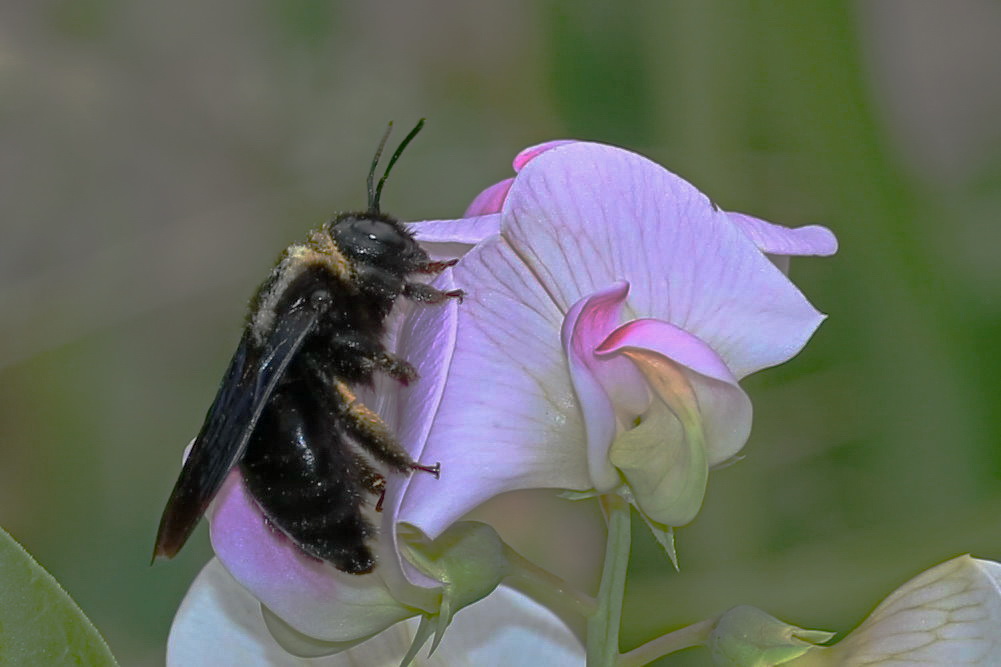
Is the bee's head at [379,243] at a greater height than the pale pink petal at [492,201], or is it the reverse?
the pale pink petal at [492,201]

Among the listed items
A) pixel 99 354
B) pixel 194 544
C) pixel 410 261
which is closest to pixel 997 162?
pixel 194 544

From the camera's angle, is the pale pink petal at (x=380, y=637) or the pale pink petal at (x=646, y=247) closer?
the pale pink petal at (x=646, y=247)

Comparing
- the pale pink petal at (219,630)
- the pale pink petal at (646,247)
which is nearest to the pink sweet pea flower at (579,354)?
the pale pink petal at (646,247)

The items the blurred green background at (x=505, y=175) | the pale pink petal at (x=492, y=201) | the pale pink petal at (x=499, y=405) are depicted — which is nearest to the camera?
the pale pink petal at (x=499, y=405)

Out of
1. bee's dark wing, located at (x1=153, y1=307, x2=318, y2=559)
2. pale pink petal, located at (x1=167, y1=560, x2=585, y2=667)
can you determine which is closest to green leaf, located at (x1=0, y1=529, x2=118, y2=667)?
bee's dark wing, located at (x1=153, y1=307, x2=318, y2=559)

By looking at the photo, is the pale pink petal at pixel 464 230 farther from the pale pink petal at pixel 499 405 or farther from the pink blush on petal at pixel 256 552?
the pink blush on petal at pixel 256 552

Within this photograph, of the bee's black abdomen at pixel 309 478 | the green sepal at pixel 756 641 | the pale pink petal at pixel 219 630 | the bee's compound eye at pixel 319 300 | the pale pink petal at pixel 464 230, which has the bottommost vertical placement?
the pale pink petal at pixel 219 630

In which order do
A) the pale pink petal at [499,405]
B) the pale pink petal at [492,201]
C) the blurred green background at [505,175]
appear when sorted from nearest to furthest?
the pale pink petal at [499,405]
the pale pink petal at [492,201]
the blurred green background at [505,175]
